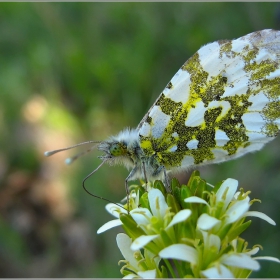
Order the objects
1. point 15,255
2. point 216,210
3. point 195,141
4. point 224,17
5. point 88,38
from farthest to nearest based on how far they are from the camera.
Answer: point 88,38 → point 224,17 → point 15,255 → point 195,141 → point 216,210

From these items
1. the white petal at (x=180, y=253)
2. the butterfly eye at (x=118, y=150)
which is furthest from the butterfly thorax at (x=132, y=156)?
the white petal at (x=180, y=253)

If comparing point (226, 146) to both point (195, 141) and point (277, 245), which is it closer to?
point (195, 141)

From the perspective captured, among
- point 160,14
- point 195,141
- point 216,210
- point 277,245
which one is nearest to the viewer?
point 216,210

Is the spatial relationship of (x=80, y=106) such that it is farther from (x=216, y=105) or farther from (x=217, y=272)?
(x=217, y=272)

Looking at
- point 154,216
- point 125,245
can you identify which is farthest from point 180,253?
point 125,245

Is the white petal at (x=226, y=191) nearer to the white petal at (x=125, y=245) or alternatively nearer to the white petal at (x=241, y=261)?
the white petal at (x=241, y=261)

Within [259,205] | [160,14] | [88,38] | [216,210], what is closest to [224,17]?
[160,14]

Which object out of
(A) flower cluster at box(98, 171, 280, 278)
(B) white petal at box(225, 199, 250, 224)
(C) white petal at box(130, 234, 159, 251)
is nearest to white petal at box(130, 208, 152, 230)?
(A) flower cluster at box(98, 171, 280, 278)
